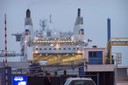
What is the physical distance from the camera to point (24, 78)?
64.8ft

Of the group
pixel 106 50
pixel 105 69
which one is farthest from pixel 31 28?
pixel 105 69

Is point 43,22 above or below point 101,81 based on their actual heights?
above

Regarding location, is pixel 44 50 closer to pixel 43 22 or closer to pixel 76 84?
pixel 43 22

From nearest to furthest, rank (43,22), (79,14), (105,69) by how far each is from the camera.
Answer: (105,69), (43,22), (79,14)

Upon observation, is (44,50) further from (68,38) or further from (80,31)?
(80,31)

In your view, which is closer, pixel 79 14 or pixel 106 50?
pixel 106 50

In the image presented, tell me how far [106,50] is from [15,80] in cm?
2773

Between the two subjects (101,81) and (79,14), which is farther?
(79,14)

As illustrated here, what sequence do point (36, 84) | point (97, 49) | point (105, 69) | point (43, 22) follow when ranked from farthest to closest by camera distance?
point (43, 22)
point (97, 49)
point (105, 69)
point (36, 84)

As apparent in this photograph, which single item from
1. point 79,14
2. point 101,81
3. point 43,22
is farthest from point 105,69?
point 79,14

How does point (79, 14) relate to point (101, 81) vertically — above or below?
above

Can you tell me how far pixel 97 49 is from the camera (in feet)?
145

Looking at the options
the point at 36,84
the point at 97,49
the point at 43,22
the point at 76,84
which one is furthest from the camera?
the point at 43,22

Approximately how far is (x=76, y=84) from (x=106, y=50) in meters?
30.0
